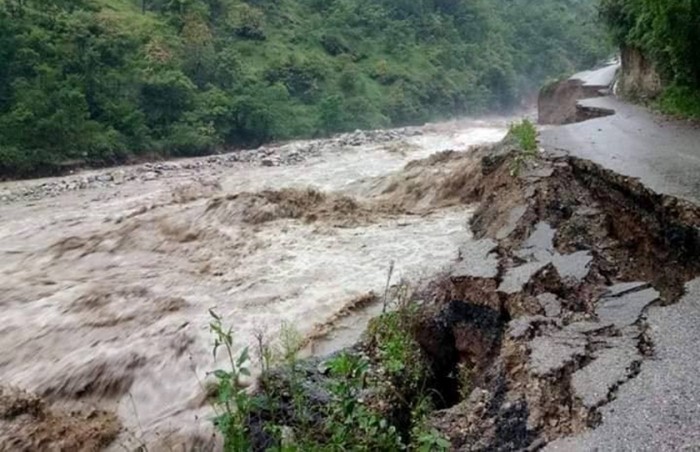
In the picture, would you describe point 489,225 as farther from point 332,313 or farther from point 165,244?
point 165,244

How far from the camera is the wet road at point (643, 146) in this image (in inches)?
279

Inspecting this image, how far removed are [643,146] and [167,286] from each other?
22.0 feet

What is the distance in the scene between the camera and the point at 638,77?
1670 cm

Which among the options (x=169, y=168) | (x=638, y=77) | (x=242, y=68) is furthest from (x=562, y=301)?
(x=242, y=68)

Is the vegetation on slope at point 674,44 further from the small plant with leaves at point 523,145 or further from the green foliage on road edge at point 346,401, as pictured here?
the green foliage on road edge at point 346,401

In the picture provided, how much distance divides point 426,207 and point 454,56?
43.1 metres

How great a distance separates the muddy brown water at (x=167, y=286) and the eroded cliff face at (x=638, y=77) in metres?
6.63

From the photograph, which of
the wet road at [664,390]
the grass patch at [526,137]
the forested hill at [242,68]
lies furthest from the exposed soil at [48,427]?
the forested hill at [242,68]

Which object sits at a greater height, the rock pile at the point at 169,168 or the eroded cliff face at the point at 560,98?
the eroded cliff face at the point at 560,98

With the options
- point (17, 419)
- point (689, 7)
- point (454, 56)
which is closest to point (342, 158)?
point (689, 7)

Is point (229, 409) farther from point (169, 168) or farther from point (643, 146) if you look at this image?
point (169, 168)

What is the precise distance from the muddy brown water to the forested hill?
10.8m

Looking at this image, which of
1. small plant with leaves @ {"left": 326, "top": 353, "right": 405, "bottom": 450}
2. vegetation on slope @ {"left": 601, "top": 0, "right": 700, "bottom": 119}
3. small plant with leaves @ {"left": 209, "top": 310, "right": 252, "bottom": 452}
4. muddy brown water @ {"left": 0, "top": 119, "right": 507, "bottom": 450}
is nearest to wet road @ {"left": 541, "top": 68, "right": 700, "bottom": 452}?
small plant with leaves @ {"left": 326, "top": 353, "right": 405, "bottom": 450}

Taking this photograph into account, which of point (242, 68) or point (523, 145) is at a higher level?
point (242, 68)
